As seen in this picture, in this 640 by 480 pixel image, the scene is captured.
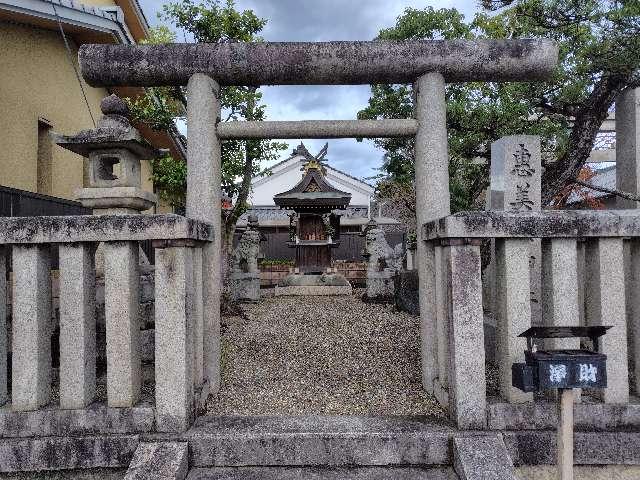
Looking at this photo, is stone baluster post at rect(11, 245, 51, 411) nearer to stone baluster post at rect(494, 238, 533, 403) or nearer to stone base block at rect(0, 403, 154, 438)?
stone base block at rect(0, 403, 154, 438)

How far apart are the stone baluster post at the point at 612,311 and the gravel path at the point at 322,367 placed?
124 centimetres

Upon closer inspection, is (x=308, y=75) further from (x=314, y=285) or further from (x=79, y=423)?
(x=314, y=285)

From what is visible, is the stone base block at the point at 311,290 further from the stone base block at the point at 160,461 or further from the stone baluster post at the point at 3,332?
the stone base block at the point at 160,461

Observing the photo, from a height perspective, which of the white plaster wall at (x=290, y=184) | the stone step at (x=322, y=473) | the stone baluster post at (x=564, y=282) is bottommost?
the stone step at (x=322, y=473)

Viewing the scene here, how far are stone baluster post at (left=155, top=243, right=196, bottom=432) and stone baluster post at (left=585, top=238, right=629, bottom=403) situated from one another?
290cm

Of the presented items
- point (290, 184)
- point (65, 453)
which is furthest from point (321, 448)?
point (290, 184)

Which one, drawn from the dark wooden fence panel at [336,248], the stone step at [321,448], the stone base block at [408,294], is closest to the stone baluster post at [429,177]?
the stone step at [321,448]

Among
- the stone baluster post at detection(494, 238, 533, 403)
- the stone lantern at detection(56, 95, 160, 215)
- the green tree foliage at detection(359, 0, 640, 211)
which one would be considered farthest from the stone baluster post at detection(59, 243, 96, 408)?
the green tree foliage at detection(359, 0, 640, 211)

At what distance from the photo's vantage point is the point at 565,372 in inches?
81.6

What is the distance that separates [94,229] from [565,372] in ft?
9.75

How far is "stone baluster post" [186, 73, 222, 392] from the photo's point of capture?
3.55m

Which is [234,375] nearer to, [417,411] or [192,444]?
[192,444]

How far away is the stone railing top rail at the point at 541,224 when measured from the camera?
2.79 metres

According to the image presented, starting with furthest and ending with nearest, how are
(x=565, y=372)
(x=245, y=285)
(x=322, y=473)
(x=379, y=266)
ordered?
1. (x=379, y=266)
2. (x=245, y=285)
3. (x=322, y=473)
4. (x=565, y=372)
